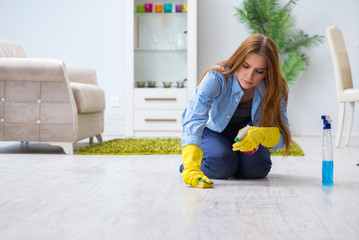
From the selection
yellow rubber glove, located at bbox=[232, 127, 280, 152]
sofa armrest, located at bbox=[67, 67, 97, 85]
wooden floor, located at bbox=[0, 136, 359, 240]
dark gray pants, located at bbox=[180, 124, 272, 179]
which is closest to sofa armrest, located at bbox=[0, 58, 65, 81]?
wooden floor, located at bbox=[0, 136, 359, 240]

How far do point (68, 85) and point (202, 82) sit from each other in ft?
4.17

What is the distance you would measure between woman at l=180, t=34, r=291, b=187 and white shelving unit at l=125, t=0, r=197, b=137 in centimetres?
234

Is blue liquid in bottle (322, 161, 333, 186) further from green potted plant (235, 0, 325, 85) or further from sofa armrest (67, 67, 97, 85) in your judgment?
green potted plant (235, 0, 325, 85)

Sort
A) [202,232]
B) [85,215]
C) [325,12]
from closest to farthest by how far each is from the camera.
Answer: [202,232]
[85,215]
[325,12]

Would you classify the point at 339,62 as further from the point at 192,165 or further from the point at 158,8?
the point at 192,165

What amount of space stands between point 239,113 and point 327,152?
1.33 feet

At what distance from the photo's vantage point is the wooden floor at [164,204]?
1074 mm

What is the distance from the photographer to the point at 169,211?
1281 mm

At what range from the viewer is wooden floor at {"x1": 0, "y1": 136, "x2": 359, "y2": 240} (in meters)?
1.07

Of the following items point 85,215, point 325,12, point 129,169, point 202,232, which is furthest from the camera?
point 325,12

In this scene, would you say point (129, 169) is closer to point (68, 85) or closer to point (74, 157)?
point (74, 157)

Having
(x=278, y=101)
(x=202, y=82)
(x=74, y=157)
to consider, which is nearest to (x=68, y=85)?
(x=74, y=157)

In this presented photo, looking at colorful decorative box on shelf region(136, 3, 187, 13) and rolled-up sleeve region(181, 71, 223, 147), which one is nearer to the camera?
rolled-up sleeve region(181, 71, 223, 147)

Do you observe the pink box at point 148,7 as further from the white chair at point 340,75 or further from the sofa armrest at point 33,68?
the sofa armrest at point 33,68
